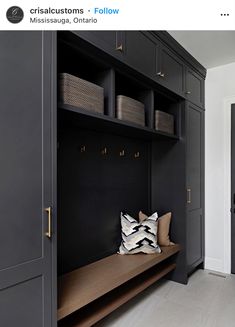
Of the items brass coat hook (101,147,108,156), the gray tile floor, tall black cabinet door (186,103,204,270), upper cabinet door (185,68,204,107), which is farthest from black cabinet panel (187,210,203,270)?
upper cabinet door (185,68,204,107)

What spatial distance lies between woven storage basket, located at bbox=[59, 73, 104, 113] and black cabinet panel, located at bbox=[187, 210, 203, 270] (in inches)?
70.8

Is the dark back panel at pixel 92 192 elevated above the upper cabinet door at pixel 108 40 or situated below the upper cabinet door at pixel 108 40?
below

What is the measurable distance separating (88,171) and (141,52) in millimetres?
1125

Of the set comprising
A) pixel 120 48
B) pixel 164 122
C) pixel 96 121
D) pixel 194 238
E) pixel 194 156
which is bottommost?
pixel 194 238

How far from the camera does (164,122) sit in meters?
2.70

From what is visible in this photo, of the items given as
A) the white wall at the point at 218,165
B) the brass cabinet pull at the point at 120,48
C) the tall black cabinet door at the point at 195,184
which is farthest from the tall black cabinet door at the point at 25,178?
the white wall at the point at 218,165

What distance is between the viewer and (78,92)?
1729 millimetres

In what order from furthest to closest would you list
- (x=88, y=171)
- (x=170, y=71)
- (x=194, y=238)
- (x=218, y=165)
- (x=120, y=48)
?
(x=218, y=165)
(x=194, y=238)
(x=170, y=71)
(x=88, y=171)
(x=120, y=48)

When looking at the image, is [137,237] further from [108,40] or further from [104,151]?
[108,40]

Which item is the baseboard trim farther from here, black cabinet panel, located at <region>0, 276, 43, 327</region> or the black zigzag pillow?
black cabinet panel, located at <region>0, 276, 43, 327</region>

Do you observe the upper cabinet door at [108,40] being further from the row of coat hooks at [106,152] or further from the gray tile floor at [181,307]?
the gray tile floor at [181,307]

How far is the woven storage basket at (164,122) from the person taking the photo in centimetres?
260

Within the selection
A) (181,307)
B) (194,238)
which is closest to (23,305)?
(181,307)

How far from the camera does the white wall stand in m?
3.22
